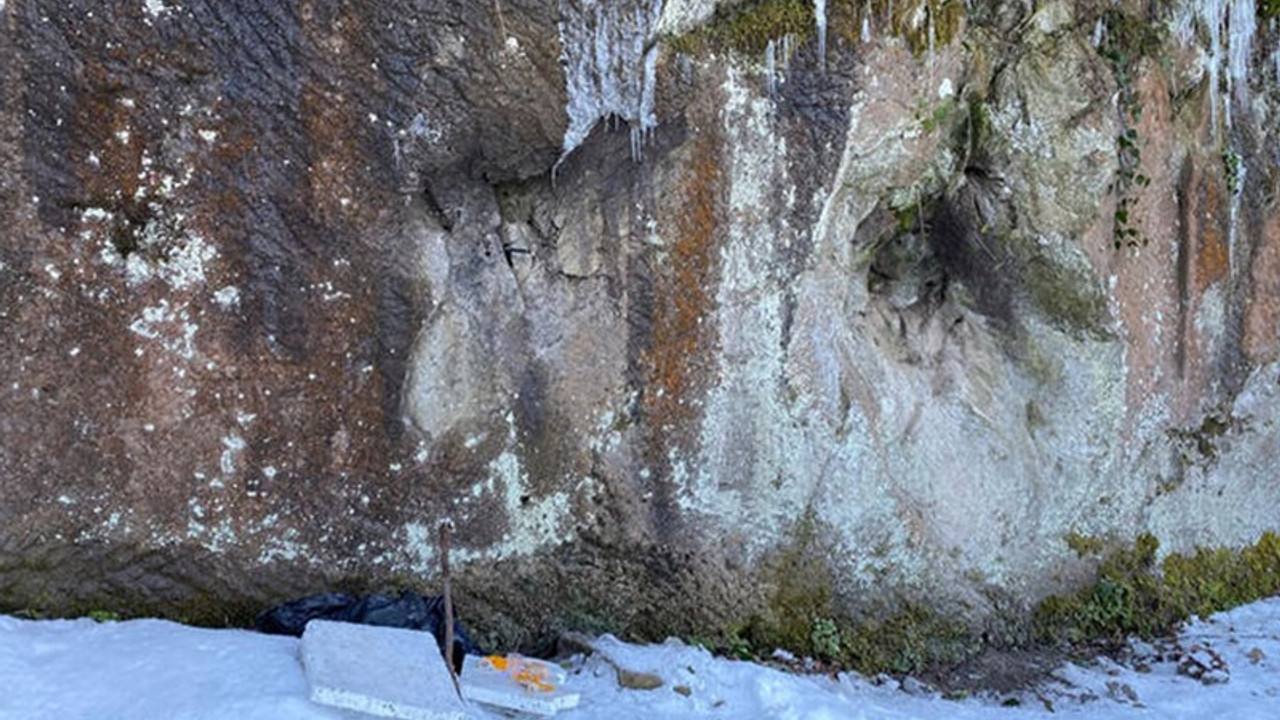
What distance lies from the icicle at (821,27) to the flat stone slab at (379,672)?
110 inches

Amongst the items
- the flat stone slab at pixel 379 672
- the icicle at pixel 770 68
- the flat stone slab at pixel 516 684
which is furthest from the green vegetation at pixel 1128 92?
the flat stone slab at pixel 379 672

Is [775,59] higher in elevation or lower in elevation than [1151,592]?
higher

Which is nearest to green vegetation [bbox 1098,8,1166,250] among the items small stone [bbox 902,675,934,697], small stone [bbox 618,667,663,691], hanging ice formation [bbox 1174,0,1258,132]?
hanging ice formation [bbox 1174,0,1258,132]

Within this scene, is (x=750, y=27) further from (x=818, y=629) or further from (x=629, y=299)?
(x=818, y=629)

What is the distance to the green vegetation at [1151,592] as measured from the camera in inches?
231

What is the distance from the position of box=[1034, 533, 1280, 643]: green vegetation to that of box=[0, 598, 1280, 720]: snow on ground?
0.13m

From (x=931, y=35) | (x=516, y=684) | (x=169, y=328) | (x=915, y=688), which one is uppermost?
(x=931, y=35)

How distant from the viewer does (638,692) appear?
14.0ft

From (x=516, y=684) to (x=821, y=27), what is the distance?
2.88 m

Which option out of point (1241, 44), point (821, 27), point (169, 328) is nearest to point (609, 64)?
point (821, 27)

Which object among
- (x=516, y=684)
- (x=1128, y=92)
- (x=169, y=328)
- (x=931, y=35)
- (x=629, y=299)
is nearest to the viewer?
(x=516, y=684)

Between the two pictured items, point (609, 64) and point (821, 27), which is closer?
point (609, 64)

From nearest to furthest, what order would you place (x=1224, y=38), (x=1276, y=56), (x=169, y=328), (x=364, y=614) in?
(x=169, y=328)
(x=364, y=614)
(x=1224, y=38)
(x=1276, y=56)

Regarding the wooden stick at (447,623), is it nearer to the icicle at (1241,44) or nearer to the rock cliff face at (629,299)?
the rock cliff face at (629,299)
